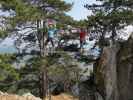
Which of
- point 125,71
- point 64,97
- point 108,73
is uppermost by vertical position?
point 125,71

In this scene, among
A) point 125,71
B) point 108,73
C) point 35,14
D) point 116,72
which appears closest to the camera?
point 125,71

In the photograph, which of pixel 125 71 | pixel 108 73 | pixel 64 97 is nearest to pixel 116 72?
pixel 108 73

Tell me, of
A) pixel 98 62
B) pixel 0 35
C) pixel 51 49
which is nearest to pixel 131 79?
pixel 98 62

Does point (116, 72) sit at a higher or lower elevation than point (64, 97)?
higher

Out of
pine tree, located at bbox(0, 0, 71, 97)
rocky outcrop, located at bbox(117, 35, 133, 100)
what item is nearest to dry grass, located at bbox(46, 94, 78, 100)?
pine tree, located at bbox(0, 0, 71, 97)

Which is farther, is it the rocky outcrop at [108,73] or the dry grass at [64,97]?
the dry grass at [64,97]

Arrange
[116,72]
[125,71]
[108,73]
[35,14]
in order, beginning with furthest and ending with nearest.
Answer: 1. [35,14]
2. [108,73]
3. [116,72]
4. [125,71]

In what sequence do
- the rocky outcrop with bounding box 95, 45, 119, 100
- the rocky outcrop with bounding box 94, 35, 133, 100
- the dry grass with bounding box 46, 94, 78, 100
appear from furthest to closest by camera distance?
the dry grass with bounding box 46, 94, 78, 100 → the rocky outcrop with bounding box 95, 45, 119, 100 → the rocky outcrop with bounding box 94, 35, 133, 100

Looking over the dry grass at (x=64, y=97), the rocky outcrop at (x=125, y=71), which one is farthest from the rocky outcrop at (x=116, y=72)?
the dry grass at (x=64, y=97)

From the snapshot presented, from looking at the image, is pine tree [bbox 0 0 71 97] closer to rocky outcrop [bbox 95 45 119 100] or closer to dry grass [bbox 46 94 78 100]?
dry grass [bbox 46 94 78 100]

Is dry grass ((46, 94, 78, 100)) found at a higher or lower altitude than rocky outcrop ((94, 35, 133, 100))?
lower

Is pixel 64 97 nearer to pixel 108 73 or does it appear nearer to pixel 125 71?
pixel 108 73

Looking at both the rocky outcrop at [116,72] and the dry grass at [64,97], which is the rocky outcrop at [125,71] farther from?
the dry grass at [64,97]

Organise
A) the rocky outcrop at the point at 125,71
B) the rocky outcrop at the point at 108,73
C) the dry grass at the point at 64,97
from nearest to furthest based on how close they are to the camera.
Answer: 1. the rocky outcrop at the point at 125,71
2. the rocky outcrop at the point at 108,73
3. the dry grass at the point at 64,97
